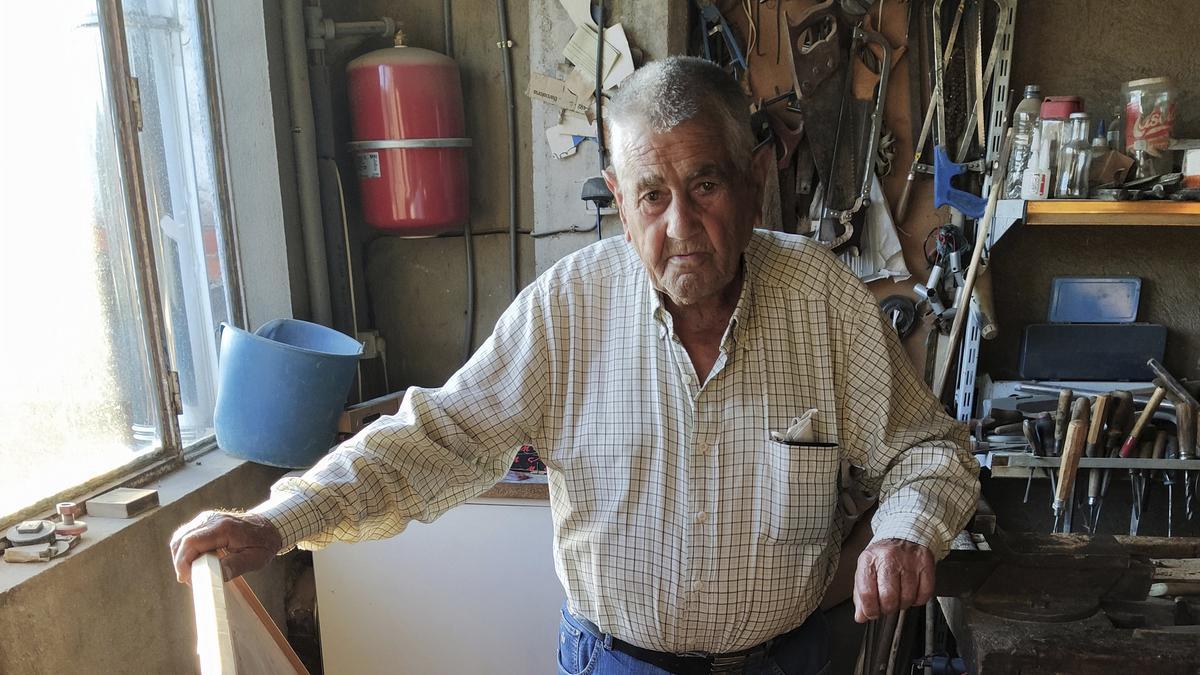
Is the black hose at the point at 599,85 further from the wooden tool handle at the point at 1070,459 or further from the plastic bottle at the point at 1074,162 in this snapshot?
the wooden tool handle at the point at 1070,459

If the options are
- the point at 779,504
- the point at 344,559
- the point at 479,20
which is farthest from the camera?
the point at 479,20

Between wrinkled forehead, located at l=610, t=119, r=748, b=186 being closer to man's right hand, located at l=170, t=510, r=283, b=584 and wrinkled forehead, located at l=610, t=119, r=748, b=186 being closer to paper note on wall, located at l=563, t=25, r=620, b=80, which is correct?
man's right hand, located at l=170, t=510, r=283, b=584

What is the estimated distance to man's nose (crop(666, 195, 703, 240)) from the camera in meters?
1.16

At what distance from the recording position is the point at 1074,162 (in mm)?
2025

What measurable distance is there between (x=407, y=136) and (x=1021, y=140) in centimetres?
172

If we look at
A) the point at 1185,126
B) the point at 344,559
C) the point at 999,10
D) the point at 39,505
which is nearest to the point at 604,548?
the point at 344,559

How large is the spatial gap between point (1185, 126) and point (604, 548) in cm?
213

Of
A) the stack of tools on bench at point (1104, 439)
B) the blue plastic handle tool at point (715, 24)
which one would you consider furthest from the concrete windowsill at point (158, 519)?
the stack of tools on bench at point (1104, 439)

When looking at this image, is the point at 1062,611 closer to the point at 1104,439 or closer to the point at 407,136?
the point at 1104,439

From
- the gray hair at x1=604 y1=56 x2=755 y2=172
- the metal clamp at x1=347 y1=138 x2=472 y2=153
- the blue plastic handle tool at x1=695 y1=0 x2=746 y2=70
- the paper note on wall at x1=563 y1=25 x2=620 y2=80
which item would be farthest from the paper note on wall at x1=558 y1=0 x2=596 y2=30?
the gray hair at x1=604 y1=56 x2=755 y2=172

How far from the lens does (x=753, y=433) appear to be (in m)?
1.23

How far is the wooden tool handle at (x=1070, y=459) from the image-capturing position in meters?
1.86

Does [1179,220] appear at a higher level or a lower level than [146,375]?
higher

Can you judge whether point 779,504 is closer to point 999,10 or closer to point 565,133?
point 565,133
